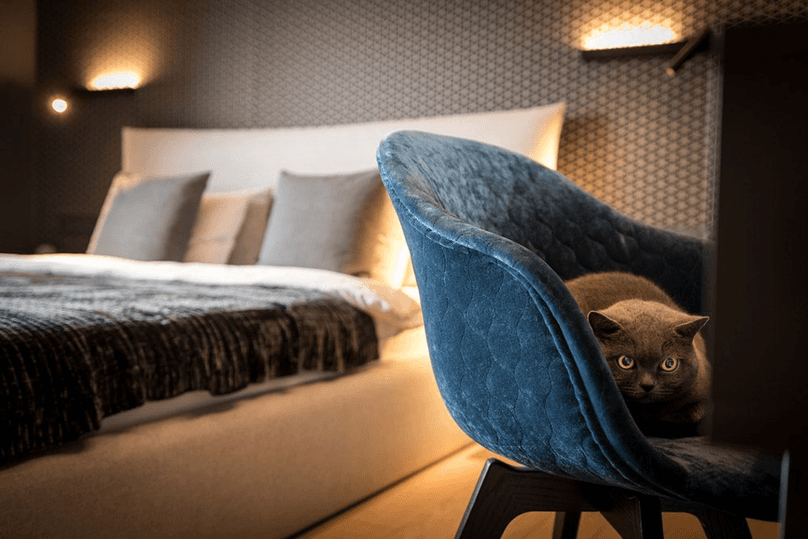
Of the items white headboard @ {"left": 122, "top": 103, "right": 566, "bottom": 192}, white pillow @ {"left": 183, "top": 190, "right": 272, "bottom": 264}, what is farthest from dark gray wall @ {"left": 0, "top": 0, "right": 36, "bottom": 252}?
white pillow @ {"left": 183, "top": 190, "right": 272, "bottom": 264}

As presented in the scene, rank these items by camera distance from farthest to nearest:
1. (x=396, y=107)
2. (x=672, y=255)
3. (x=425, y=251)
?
(x=396, y=107)
(x=672, y=255)
(x=425, y=251)

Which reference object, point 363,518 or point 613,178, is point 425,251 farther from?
point 613,178

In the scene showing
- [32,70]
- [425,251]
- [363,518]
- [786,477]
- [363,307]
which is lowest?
[363,518]

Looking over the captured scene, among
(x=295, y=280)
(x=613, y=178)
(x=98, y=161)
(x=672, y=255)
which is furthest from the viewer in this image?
(x=98, y=161)

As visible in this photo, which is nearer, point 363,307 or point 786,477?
point 786,477

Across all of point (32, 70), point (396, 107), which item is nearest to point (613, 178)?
point (396, 107)

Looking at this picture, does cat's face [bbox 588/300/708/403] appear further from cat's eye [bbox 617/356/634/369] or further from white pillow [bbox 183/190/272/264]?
white pillow [bbox 183/190/272/264]

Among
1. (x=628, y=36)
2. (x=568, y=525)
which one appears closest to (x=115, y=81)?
(x=628, y=36)

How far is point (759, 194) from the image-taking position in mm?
524

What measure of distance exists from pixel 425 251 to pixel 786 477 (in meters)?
0.51

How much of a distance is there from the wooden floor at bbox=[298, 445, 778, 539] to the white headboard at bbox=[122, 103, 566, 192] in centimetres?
134

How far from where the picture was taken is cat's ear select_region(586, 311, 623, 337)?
918 mm

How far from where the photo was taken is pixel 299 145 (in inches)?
127

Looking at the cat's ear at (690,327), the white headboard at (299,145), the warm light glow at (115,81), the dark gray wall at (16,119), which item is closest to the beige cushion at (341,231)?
the white headboard at (299,145)
